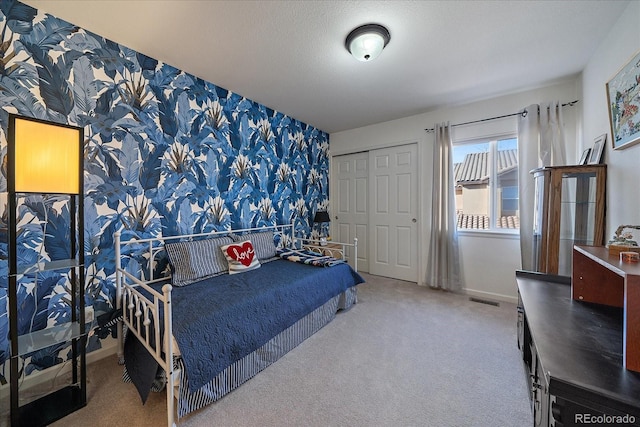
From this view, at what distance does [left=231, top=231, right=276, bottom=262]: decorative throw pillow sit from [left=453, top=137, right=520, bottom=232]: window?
248 centimetres

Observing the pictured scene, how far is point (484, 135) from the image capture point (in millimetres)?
3059

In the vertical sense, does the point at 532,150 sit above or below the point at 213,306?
above

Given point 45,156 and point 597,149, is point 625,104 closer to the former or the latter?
point 597,149

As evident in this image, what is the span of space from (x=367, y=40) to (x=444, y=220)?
2345 millimetres

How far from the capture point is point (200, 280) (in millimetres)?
2197

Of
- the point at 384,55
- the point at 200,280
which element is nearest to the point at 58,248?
the point at 200,280

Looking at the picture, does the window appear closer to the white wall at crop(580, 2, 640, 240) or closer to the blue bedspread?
the white wall at crop(580, 2, 640, 240)

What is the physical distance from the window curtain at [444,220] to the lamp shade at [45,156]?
349cm

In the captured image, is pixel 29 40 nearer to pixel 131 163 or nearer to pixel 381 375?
pixel 131 163

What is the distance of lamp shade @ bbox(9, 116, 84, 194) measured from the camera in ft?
4.15

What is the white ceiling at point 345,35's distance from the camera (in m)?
1.62

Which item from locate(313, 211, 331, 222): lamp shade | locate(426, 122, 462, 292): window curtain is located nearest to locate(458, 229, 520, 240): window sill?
locate(426, 122, 462, 292): window curtain

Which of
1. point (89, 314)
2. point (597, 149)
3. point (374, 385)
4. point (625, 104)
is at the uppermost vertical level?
point (625, 104)

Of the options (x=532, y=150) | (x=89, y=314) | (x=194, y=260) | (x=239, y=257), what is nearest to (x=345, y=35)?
(x=239, y=257)
